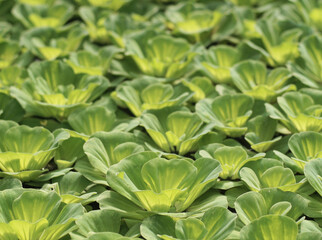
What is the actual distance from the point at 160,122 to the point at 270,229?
0.48 meters

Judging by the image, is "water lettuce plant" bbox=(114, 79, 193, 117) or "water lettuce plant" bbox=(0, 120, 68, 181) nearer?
"water lettuce plant" bbox=(0, 120, 68, 181)

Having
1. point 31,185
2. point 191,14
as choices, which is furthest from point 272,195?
point 191,14

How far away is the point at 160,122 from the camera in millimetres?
1303

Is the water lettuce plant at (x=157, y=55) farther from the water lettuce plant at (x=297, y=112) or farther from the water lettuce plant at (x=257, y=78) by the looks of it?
the water lettuce plant at (x=297, y=112)

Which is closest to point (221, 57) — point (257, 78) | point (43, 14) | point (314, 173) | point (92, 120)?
point (257, 78)

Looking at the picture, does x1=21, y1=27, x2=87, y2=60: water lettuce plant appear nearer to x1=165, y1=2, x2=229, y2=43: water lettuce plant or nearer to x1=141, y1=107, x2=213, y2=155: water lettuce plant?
x1=165, y1=2, x2=229, y2=43: water lettuce plant

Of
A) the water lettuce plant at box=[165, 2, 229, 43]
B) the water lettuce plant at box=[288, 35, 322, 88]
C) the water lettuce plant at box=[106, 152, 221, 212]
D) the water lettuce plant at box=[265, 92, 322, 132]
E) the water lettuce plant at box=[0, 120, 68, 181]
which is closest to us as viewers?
the water lettuce plant at box=[106, 152, 221, 212]

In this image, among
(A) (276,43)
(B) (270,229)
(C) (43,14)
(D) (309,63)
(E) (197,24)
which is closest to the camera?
(B) (270,229)

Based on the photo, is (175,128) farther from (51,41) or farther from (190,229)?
(51,41)

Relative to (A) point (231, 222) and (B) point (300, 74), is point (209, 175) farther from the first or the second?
(B) point (300, 74)

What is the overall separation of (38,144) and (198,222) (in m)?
0.46

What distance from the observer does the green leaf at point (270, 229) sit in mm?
898

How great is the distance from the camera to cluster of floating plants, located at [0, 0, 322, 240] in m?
0.98

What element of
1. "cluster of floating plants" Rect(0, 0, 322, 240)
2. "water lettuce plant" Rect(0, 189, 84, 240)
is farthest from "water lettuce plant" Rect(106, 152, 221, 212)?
"water lettuce plant" Rect(0, 189, 84, 240)
